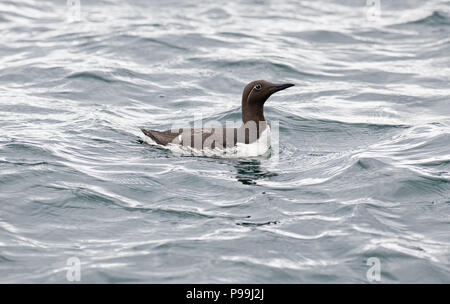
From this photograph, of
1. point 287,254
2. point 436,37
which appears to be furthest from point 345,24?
point 287,254

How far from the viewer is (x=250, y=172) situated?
1023 cm

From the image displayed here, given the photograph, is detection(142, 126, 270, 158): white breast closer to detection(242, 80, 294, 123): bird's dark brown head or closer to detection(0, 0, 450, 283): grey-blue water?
detection(0, 0, 450, 283): grey-blue water

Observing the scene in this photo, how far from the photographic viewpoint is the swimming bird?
1084 centimetres

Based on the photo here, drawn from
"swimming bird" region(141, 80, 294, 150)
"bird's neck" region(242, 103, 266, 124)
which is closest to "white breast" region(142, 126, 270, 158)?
"swimming bird" region(141, 80, 294, 150)

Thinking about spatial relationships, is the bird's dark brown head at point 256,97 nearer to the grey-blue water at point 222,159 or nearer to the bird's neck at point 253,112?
the bird's neck at point 253,112

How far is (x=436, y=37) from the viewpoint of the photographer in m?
17.9

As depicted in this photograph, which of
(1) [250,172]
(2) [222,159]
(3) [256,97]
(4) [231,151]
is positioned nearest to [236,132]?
(4) [231,151]

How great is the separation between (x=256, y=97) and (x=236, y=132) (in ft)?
2.01

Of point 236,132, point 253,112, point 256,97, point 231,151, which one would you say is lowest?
point 231,151

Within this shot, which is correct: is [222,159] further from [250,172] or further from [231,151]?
[250,172]

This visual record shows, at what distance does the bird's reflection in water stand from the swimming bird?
1.17 ft

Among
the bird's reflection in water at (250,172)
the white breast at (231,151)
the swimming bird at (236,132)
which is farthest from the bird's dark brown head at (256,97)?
the bird's reflection in water at (250,172)
